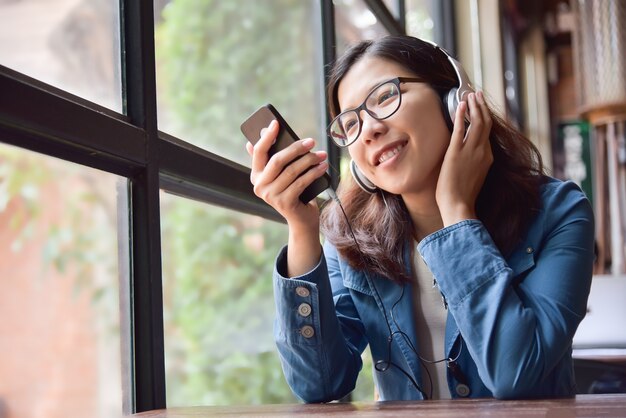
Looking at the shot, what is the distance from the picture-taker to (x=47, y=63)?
1079mm

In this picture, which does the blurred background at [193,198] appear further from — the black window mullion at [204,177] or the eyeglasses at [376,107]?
the eyeglasses at [376,107]

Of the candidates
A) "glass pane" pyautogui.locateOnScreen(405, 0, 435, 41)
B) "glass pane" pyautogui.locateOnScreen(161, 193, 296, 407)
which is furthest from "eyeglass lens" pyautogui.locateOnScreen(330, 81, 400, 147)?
"glass pane" pyautogui.locateOnScreen(405, 0, 435, 41)

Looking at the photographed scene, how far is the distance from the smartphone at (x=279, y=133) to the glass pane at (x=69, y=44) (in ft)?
0.65

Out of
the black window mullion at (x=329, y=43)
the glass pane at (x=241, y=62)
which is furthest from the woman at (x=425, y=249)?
the glass pane at (x=241, y=62)

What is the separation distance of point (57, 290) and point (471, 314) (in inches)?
23.0

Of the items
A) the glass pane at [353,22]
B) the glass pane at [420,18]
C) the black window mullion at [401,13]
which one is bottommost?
the glass pane at [353,22]

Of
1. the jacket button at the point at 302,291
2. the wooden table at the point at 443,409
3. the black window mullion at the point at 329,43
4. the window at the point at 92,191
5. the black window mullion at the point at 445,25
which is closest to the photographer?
the wooden table at the point at 443,409

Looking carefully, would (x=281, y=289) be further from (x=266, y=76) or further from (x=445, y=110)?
(x=266, y=76)

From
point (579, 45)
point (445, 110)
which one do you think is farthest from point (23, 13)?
point (579, 45)

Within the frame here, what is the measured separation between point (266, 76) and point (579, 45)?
2.40 meters

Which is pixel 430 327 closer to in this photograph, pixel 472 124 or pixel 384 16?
pixel 472 124

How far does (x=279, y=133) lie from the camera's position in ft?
3.75

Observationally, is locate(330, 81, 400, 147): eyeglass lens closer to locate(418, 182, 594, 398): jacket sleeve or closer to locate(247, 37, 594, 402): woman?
locate(247, 37, 594, 402): woman

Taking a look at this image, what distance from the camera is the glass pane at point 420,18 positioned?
3.49 metres
